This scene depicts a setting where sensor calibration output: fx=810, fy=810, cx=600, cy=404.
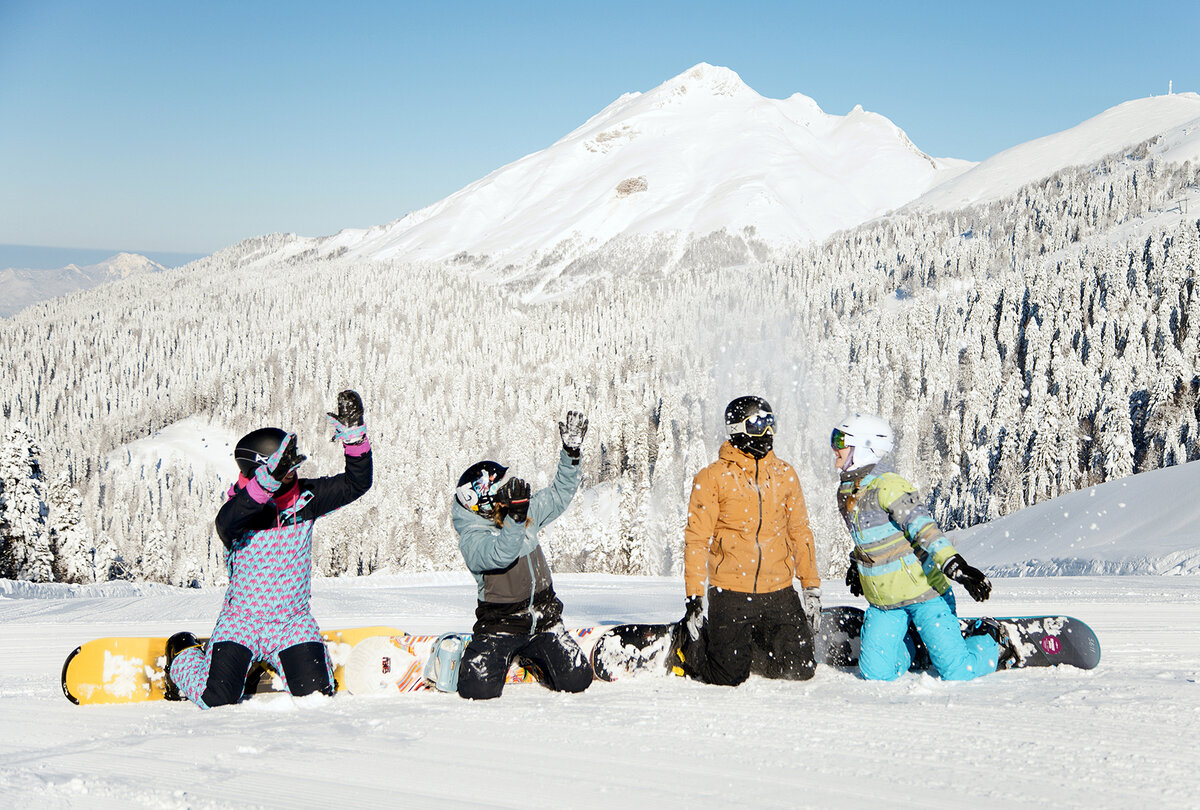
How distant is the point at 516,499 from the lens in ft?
17.1

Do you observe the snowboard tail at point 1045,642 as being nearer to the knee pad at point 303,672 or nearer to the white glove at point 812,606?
the white glove at point 812,606

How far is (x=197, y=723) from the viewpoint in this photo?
479 cm

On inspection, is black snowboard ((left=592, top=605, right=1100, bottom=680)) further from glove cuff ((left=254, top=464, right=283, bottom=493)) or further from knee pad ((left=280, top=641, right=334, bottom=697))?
glove cuff ((left=254, top=464, right=283, bottom=493))

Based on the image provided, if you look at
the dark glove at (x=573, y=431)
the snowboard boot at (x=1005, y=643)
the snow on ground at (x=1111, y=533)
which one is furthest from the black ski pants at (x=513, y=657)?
the snow on ground at (x=1111, y=533)

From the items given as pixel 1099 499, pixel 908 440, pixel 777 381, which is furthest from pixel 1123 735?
pixel 777 381

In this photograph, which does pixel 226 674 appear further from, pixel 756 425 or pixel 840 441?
pixel 840 441

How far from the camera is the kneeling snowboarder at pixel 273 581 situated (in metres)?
5.15

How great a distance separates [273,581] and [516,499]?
1.72m

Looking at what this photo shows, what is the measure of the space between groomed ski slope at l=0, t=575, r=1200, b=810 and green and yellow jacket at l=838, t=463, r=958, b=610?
585 millimetres

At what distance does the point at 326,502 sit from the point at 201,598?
7927mm

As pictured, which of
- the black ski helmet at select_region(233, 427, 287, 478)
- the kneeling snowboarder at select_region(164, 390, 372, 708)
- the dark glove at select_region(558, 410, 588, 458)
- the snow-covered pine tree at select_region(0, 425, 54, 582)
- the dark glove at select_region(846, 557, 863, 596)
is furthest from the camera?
the snow-covered pine tree at select_region(0, 425, 54, 582)

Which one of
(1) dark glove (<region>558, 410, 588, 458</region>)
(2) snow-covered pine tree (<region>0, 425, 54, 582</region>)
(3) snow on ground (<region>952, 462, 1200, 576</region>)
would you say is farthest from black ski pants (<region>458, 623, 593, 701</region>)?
(2) snow-covered pine tree (<region>0, 425, 54, 582</region>)

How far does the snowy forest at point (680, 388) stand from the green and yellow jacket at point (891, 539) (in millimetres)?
28353

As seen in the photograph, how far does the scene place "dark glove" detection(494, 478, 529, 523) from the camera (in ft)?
17.1
